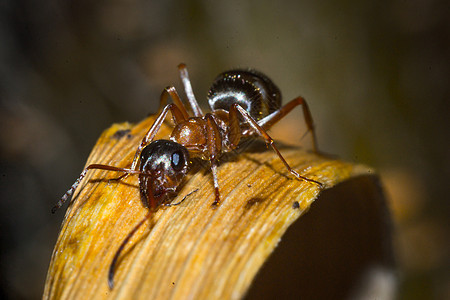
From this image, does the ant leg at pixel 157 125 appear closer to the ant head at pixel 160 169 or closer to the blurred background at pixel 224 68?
the ant head at pixel 160 169

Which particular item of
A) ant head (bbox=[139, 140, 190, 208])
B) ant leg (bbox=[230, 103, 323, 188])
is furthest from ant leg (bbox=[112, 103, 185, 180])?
ant leg (bbox=[230, 103, 323, 188])

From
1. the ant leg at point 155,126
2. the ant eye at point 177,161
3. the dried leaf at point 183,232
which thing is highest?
the ant leg at point 155,126

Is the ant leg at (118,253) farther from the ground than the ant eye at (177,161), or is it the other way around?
the ant eye at (177,161)

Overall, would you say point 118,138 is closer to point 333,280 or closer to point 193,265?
point 193,265

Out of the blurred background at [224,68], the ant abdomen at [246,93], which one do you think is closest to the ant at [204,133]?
the ant abdomen at [246,93]

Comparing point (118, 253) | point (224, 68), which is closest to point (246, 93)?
point (224, 68)

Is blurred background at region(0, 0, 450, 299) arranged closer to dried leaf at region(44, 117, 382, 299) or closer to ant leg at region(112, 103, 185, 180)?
ant leg at region(112, 103, 185, 180)

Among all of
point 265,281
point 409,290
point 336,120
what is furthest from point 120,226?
point 336,120
